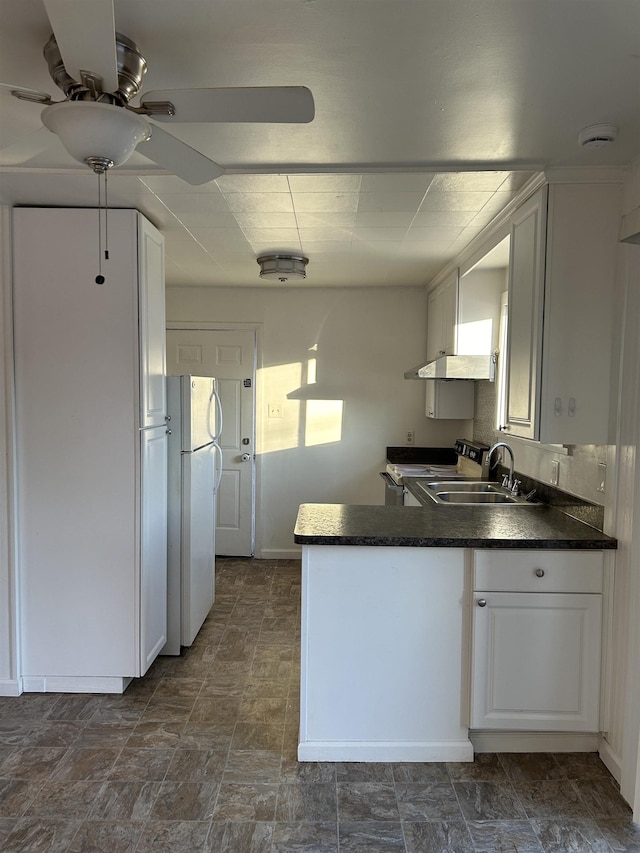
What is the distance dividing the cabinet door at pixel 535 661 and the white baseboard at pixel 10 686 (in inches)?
81.6

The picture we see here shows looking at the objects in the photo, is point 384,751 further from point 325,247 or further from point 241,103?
point 325,247

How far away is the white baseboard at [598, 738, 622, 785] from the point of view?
2074 millimetres

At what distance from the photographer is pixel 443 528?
2236 mm

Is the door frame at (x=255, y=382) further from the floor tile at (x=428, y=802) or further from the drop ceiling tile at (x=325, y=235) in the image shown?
the floor tile at (x=428, y=802)

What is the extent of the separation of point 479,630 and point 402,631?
0.97 feet

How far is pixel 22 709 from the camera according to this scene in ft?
8.27

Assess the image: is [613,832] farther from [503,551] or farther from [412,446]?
[412,446]

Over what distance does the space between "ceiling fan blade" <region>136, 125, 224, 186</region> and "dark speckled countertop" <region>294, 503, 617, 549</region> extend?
1275 millimetres

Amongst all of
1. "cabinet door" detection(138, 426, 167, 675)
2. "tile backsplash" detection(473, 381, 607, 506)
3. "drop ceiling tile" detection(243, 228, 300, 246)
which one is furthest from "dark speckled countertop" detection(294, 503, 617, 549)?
"drop ceiling tile" detection(243, 228, 300, 246)

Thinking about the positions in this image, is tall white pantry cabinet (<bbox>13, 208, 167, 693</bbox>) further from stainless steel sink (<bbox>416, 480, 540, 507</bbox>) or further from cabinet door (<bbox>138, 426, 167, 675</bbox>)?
stainless steel sink (<bbox>416, 480, 540, 507</bbox>)

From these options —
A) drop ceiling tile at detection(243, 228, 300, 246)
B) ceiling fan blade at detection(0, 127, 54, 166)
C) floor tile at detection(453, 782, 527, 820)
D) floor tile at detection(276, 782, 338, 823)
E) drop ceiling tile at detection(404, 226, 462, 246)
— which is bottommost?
floor tile at detection(453, 782, 527, 820)

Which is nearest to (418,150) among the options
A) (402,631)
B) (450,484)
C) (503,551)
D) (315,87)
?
(315,87)

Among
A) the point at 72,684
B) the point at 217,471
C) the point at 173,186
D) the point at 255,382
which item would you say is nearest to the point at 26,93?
the point at 173,186

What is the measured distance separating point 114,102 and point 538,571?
6.71ft
